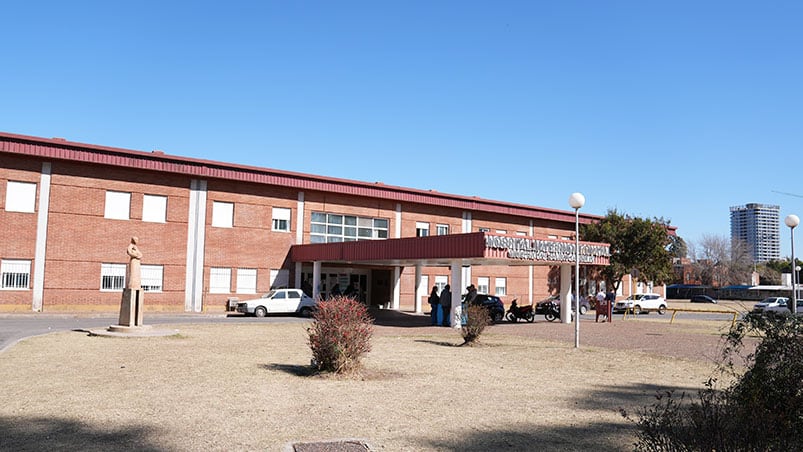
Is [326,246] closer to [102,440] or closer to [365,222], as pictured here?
[365,222]

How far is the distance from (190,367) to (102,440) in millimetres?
5453

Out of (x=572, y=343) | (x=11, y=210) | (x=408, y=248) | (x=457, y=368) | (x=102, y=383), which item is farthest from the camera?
(x=11, y=210)

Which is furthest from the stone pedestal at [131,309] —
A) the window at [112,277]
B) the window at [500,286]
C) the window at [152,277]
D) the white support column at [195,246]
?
the window at [500,286]

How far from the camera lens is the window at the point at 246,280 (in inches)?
1382

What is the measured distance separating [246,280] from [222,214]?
383cm

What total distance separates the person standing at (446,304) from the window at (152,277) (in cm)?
1540

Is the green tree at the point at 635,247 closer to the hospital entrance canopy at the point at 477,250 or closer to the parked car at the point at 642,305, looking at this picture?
the parked car at the point at 642,305

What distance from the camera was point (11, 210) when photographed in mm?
29484

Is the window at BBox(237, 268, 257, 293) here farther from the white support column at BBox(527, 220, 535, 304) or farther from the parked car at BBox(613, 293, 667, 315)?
the parked car at BBox(613, 293, 667, 315)

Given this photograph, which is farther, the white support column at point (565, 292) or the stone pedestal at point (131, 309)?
the white support column at point (565, 292)

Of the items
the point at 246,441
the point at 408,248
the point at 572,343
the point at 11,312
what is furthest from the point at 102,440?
the point at 11,312

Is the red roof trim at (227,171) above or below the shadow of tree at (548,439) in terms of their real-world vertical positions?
above

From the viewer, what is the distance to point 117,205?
32.0 meters

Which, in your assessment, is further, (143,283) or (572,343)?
→ (143,283)
